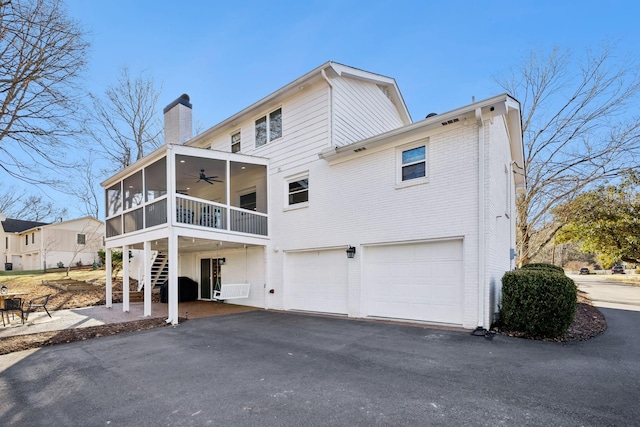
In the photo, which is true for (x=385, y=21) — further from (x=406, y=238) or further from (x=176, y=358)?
(x=176, y=358)

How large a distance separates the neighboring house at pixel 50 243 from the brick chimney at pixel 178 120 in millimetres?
19175

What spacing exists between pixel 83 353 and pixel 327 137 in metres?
8.41

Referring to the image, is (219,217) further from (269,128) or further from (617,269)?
(617,269)

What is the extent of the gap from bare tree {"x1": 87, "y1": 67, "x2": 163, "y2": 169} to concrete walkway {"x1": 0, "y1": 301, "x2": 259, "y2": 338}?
13.9 metres

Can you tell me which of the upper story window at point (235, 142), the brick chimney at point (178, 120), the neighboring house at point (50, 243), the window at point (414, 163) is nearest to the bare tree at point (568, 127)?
the window at point (414, 163)

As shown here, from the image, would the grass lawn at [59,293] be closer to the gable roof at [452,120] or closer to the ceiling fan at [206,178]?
the ceiling fan at [206,178]

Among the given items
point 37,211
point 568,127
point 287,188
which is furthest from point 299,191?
point 37,211

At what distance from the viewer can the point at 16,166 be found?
1038 cm

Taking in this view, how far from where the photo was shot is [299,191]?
38.7 ft

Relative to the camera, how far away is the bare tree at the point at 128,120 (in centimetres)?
2256

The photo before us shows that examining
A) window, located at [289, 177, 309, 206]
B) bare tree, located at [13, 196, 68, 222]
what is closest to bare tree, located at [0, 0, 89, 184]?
window, located at [289, 177, 309, 206]

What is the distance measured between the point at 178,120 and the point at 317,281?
1012cm

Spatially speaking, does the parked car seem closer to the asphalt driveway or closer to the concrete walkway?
the asphalt driveway

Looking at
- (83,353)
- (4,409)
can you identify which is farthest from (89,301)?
(4,409)
